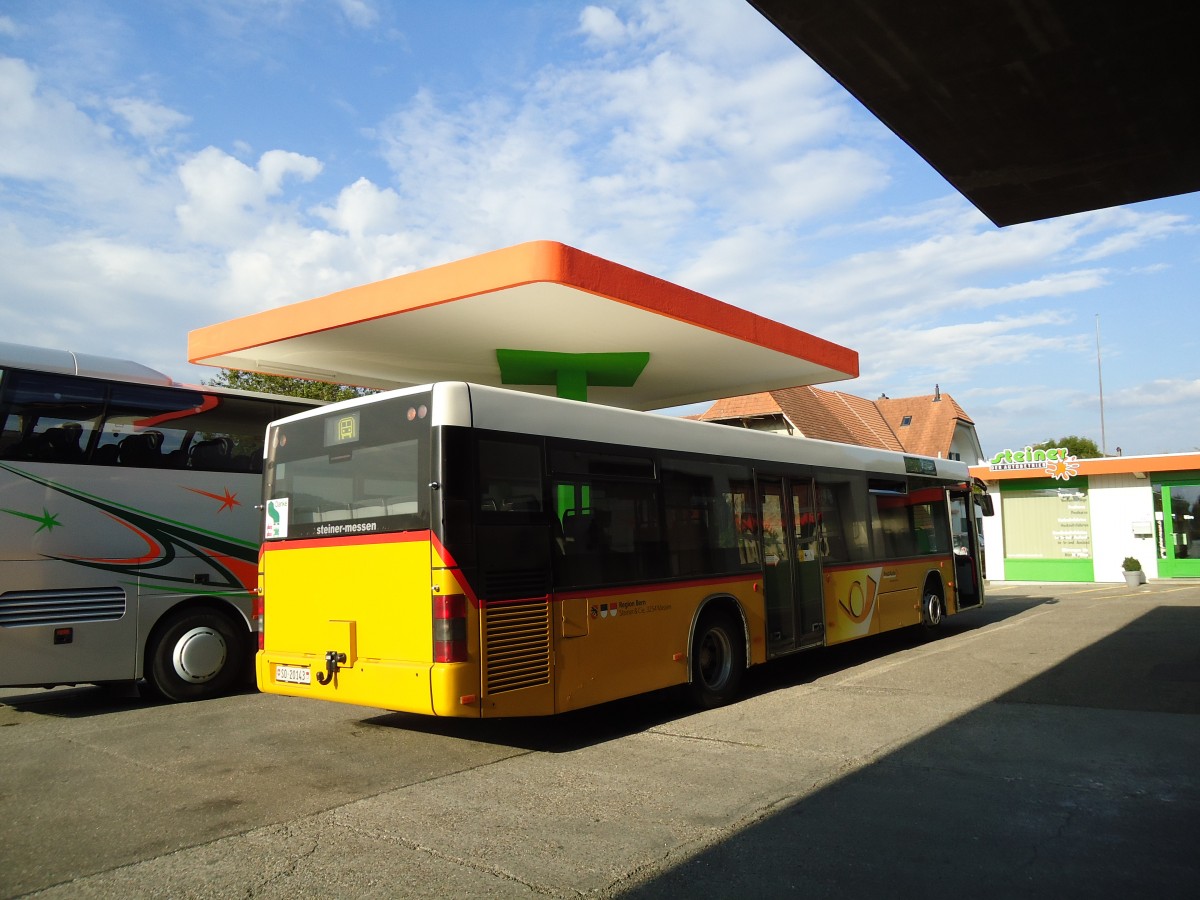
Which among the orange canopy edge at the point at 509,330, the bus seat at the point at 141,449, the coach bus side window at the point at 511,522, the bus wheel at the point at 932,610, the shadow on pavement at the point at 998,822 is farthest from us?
the bus wheel at the point at 932,610

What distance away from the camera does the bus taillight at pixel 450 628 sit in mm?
6551

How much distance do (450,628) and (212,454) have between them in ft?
17.7

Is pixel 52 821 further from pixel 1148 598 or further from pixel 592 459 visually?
pixel 1148 598

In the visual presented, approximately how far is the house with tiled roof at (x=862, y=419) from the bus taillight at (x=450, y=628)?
2502 centimetres

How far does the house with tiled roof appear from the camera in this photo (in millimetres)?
35188

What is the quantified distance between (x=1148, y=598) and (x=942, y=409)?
27.7 metres

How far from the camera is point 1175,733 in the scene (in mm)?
7238

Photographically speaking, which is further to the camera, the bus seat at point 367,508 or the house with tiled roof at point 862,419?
the house with tiled roof at point 862,419

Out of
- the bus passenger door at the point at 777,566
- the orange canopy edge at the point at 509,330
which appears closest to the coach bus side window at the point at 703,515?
the bus passenger door at the point at 777,566

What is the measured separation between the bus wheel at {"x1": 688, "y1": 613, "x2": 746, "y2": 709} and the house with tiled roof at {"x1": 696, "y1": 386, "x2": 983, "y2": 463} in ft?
71.2

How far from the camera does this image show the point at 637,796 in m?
5.89

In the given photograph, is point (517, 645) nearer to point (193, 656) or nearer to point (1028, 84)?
point (193, 656)

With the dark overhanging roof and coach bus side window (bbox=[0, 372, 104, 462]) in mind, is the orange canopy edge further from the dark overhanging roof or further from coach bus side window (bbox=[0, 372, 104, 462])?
the dark overhanging roof

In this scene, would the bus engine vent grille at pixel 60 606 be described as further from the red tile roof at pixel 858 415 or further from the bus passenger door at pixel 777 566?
the red tile roof at pixel 858 415
